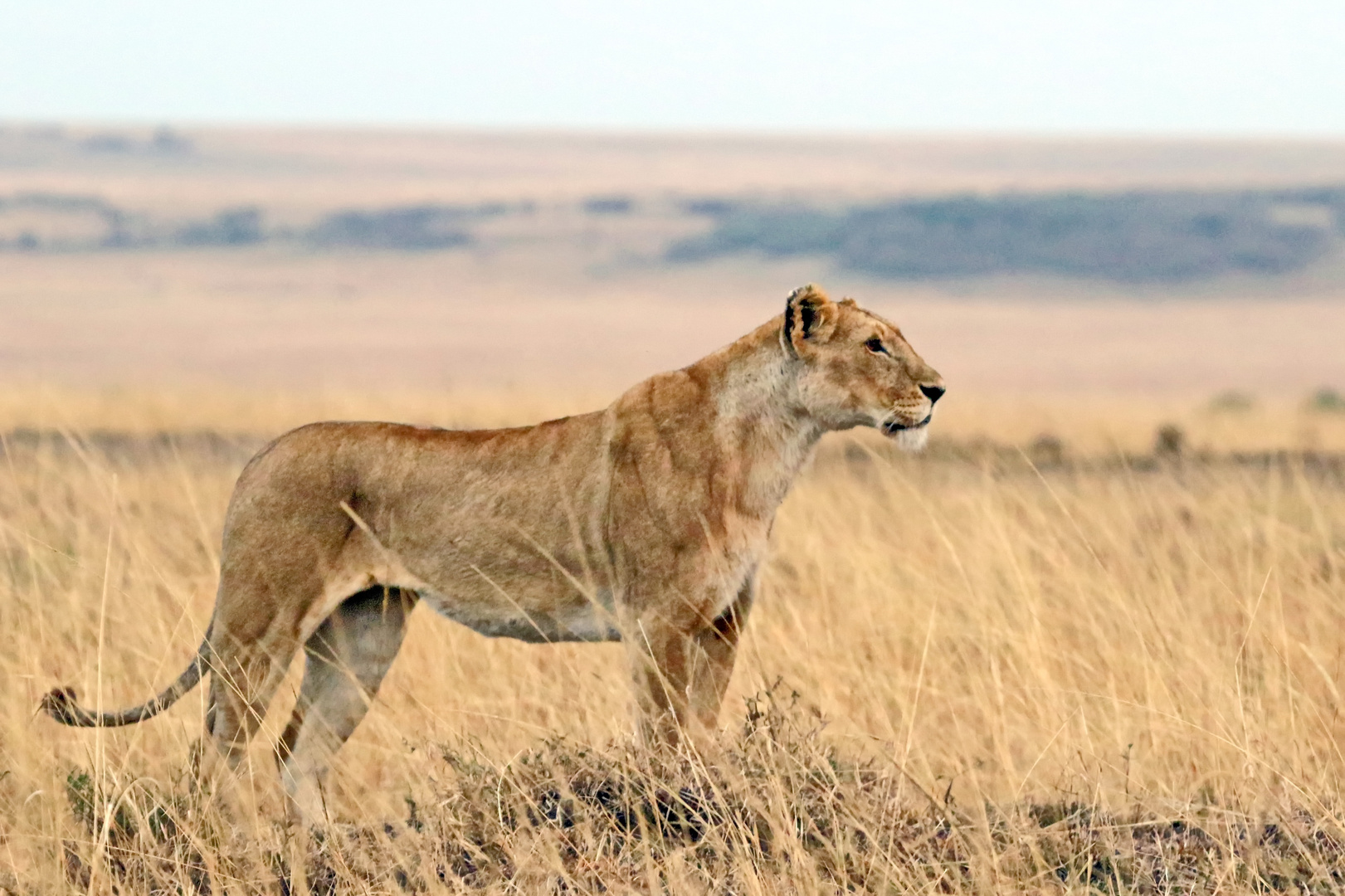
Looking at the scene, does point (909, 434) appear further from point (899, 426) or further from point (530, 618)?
A: point (530, 618)

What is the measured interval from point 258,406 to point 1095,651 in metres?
22.5

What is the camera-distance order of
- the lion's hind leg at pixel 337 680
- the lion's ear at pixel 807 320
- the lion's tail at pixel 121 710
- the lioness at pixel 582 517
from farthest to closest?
the lion's hind leg at pixel 337 680 → the lion's ear at pixel 807 320 → the lioness at pixel 582 517 → the lion's tail at pixel 121 710

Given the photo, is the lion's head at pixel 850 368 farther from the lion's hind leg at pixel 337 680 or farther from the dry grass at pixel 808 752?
the lion's hind leg at pixel 337 680

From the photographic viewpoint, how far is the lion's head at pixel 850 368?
6086 mm

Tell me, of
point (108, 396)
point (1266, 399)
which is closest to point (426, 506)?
point (108, 396)

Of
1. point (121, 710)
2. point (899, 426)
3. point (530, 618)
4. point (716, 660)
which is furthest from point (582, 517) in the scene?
point (121, 710)

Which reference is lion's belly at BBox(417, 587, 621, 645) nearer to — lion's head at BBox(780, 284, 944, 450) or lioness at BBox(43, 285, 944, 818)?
lioness at BBox(43, 285, 944, 818)

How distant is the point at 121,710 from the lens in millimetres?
6094

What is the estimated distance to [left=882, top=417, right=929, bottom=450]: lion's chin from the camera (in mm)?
6176

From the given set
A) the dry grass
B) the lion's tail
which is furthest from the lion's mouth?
the lion's tail

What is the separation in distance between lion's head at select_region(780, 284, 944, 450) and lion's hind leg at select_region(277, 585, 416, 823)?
1.61 m

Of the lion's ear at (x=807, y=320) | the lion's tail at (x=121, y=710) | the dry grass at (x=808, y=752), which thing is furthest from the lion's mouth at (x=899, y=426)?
the lion's tail at (x=121, y=710)

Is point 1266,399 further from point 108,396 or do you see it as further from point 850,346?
point 850,346

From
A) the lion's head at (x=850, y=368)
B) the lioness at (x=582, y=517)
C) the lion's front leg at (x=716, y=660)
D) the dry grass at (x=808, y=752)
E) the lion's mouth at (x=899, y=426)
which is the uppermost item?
the lion's head at (x=850, y=368)
